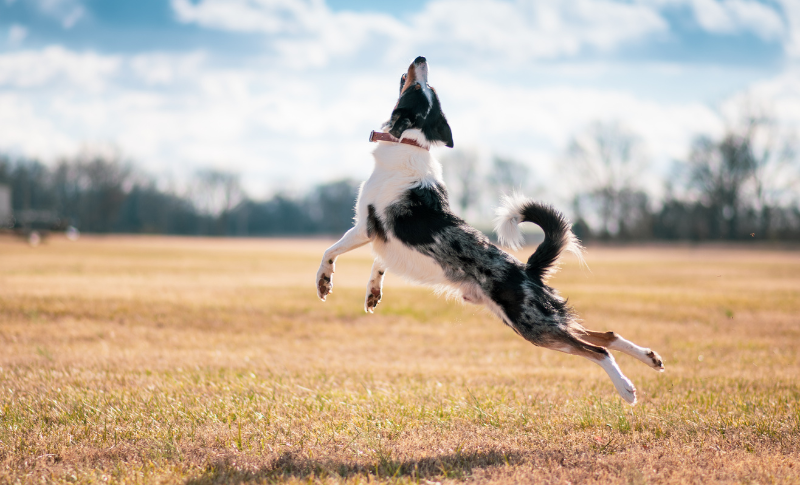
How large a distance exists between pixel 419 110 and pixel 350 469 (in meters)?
2.90

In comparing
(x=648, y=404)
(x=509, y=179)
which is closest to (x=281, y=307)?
(x=648, y=404)

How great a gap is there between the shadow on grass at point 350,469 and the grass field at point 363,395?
2 cm

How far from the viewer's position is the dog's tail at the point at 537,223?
4.62m

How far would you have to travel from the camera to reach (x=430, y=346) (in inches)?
360

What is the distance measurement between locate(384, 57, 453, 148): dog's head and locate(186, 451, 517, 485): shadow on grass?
256 cm

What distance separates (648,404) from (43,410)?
5.52 metres

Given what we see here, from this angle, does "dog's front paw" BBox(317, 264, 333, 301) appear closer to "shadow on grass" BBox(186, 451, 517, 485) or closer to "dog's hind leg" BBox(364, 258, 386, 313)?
"dog's hind leg" BBox(364, 258, 386, 313)

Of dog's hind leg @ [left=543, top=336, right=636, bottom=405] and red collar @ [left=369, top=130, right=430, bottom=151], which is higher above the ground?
red collar @ [left=369, top=130, right=430, bottom=151]

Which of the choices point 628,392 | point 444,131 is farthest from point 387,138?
point 628,392

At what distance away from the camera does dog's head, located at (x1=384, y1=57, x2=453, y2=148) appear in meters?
4.75

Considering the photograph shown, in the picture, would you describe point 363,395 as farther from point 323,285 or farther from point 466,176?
point 466,176

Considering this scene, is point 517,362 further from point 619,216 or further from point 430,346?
point 619,216

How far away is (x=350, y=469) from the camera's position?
364 cm

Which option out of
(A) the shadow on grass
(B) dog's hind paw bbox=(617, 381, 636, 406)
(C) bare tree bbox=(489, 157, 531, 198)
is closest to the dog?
(B) dog's hind paw bbox=(617, 381, 636, 406)
